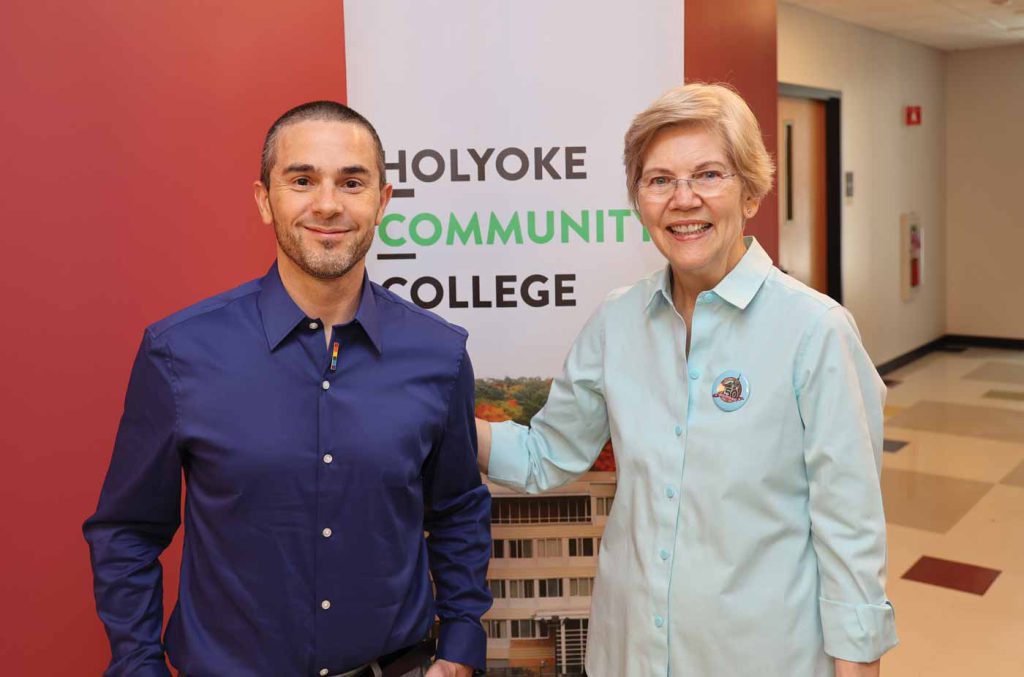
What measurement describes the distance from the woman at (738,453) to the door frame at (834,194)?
600 cm

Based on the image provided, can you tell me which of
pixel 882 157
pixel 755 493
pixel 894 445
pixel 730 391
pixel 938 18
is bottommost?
pixel 894 445

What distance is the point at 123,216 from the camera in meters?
1.98

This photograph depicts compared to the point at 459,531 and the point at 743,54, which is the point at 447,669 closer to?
the point at 459,531

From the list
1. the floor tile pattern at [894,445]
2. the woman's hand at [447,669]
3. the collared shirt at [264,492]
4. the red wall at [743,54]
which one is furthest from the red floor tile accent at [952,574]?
the collared shirt at [264,492]

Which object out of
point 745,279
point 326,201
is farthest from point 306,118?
point 745,279

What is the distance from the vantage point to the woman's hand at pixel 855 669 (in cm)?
143

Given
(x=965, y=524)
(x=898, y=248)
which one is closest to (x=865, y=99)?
(x=898, y=248)

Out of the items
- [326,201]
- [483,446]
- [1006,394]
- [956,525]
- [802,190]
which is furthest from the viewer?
[1006,394]

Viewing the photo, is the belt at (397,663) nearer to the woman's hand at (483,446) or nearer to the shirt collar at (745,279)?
the woman's hand at (483,446)

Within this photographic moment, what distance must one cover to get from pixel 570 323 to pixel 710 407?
619mm

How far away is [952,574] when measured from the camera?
4.00 m

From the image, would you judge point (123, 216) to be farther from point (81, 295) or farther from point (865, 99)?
point (865, 99)

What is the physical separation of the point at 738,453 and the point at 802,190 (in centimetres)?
591

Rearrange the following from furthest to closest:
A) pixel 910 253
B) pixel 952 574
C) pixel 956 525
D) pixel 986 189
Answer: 1. pixel 986 189
2. pixel 910 253
3. pixel 956 525
4. pixel 952 574
